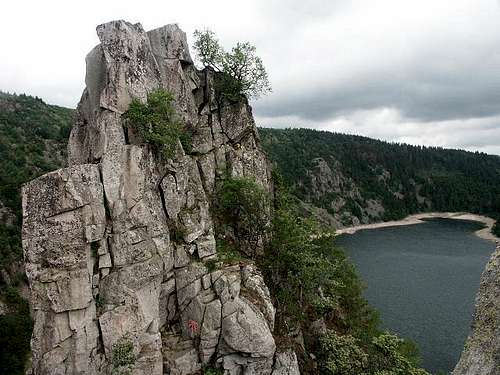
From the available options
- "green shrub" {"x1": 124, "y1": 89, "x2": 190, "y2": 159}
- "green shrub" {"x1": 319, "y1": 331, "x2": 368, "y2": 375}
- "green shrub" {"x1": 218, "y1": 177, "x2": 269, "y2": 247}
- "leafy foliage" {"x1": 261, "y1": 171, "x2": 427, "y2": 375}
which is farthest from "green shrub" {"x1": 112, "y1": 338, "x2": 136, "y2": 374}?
"green shrub" {"x1": 319, "y1": 331, "x2": 368, "y2": 375}

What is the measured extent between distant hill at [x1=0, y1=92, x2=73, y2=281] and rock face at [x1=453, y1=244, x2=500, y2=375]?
7426 cm

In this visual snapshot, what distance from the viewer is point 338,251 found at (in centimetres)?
4031

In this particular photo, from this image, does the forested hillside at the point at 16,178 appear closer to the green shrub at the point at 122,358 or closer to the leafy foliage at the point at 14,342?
the leafy foliage at the point at 14,342

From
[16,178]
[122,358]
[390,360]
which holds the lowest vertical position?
[390,360]

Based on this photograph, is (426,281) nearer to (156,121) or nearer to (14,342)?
(14,342)

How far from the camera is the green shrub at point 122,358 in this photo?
22.8 meters

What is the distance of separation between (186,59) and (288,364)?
82.4ft

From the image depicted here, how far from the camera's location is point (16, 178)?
77062 millimetres

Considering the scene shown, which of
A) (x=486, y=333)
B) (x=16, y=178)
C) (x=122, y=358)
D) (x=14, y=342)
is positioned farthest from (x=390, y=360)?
(x=16, y=178)

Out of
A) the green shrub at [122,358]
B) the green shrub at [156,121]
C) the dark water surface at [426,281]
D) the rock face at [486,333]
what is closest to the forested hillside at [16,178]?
the green shrub at [122,358]

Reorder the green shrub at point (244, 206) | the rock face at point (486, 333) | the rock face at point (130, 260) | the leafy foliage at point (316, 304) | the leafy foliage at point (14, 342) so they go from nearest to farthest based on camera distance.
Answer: the rock face at point (486, 333)
the rock face at point (130, 260)
the leafy foliage at point (316, 304)
the green shrub at point (244, 206)
the leafy foliage at point (14, 342)

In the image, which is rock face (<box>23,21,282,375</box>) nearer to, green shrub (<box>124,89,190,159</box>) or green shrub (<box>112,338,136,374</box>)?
green shrub (<box>112,338,136,374</box>)

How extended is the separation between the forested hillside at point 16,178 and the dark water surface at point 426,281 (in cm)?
5248

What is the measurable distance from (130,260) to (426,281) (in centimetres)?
8174
